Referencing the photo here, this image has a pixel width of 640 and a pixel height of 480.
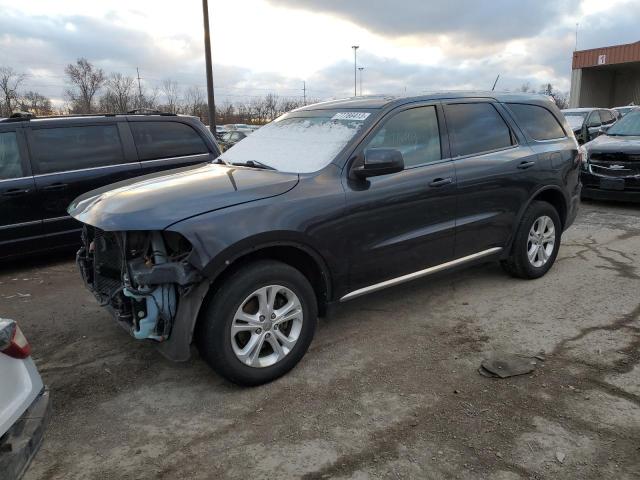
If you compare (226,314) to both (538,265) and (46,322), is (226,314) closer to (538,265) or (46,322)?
(46,322)

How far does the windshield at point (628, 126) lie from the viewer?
9.39m

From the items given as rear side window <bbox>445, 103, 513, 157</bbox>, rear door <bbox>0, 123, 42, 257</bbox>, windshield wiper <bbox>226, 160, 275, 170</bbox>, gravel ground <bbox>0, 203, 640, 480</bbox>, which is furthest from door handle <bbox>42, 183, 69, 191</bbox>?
rear side window <bbox>445, 103, 513, 157</bbox>

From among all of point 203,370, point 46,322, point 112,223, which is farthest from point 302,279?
point 46,322

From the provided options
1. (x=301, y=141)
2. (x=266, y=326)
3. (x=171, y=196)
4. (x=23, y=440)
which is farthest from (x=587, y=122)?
(x=23, y=440)

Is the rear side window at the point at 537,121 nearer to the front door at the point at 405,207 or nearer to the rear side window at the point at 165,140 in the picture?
the front door at the point at 405,207

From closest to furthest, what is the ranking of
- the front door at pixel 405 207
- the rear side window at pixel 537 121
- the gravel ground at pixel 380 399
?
the gravel ground at pixel 380 399 < the front door at pixel 405 207 < the rear side window at pixel 537 121

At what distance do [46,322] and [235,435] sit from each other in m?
2.52

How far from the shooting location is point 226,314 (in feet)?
9.95

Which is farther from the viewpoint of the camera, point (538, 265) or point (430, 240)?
point (538, 265)

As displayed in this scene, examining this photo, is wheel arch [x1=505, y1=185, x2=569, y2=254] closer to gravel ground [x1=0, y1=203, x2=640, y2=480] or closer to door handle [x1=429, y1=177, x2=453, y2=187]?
gravel ground [x1=0, y1=203, x2=640, y2=480]

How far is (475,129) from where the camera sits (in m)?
4.52

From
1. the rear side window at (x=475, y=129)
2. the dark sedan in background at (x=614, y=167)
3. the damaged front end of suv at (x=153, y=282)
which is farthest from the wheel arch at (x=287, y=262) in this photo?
the dark sedan in background at (x=614, y=167)

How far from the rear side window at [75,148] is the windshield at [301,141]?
8.04 ft

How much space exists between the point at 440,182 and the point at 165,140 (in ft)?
13.1
